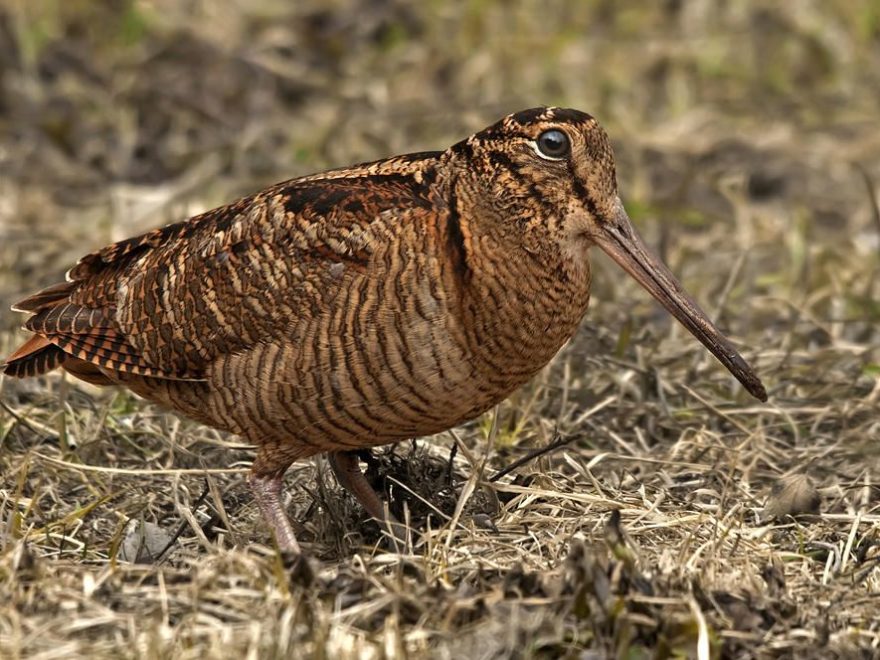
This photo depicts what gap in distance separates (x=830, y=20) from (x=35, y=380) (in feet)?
19.8

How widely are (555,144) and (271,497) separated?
1.34 m

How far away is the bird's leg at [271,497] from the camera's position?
4535mm

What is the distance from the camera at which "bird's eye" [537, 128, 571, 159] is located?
4.27 m

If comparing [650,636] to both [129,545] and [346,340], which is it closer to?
[346,340]

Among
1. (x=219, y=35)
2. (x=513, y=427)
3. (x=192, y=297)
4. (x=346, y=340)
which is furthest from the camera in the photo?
(x=219, y=35)

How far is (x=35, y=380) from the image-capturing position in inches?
234

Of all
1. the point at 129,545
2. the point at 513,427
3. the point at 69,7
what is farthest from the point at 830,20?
the point at 129,545

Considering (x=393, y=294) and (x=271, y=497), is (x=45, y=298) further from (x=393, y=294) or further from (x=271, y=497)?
(x=393, y=294)

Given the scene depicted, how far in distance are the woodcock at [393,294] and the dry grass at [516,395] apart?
13.9 inches

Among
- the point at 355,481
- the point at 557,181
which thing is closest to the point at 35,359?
the point at 355,481

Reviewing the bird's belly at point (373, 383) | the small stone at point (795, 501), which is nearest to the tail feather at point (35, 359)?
the bird's belly at point (373, 383)

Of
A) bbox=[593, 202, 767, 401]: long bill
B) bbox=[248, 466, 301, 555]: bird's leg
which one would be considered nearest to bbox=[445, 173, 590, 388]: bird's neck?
bbox=[593, 202, 767, 401]: long bill

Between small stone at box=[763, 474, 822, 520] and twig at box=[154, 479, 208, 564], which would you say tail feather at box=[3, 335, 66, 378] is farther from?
small stone at box=[763, 474, 822, 520]

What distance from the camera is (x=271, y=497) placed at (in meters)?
4.59
